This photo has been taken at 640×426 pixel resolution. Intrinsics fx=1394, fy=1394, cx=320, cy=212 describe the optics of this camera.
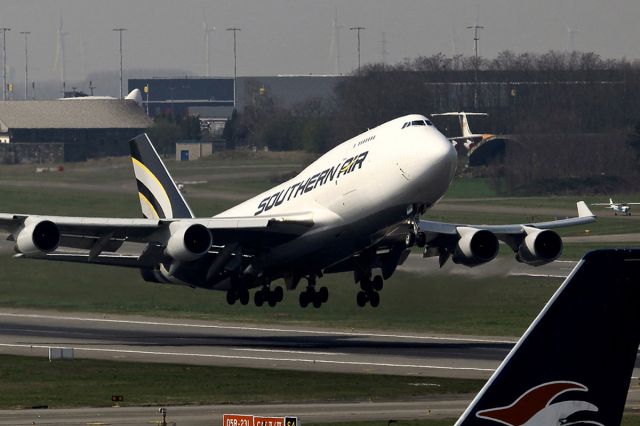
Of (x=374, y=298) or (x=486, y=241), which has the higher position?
(x=486, y=241)

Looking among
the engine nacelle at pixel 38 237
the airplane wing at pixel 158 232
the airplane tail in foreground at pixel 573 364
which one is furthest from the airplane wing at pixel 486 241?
the airplane tail in foreground at pixel 573 364

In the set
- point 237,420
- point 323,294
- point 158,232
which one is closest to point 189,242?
point 158,232

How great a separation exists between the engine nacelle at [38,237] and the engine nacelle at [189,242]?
465cm

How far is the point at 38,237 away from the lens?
5594cm

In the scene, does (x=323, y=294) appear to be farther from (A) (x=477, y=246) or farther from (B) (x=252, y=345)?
(B) (x=252, y=345)

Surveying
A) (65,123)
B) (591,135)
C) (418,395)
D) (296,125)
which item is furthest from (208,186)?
(418,395)

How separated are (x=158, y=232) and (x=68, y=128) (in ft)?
385

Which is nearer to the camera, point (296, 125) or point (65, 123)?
point (296, 125)

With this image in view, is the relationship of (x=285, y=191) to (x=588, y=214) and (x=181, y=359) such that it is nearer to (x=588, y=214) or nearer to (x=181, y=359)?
(x=181, y=359)

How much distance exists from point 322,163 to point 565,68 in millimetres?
86203

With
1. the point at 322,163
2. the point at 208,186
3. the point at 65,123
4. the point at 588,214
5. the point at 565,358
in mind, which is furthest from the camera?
the point at 65,123

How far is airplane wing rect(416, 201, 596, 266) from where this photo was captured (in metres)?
59.9

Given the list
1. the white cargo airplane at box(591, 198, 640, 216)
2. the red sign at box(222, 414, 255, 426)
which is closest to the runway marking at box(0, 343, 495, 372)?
the red sign at box(222, 414, 255, 426)

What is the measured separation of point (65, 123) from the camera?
6855 inches
